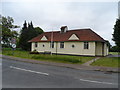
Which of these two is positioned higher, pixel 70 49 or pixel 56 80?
pixel 70 49

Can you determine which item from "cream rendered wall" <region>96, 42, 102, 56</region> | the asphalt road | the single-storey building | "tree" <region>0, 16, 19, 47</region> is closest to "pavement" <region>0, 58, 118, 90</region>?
the asphalt road

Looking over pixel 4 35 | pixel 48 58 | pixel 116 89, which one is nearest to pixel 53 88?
pixel 116 89

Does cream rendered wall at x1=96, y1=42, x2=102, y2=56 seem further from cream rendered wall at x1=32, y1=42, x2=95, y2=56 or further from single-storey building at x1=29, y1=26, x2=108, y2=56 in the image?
cream rendered wall at x1=32, y1=42, x2=95, y2=56

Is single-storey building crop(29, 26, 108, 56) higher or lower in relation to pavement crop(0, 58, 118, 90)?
higher

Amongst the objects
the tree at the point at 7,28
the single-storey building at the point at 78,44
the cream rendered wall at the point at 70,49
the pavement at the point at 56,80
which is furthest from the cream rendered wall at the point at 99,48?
the tree at the point at 7,28

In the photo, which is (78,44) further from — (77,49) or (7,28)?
(7,28)

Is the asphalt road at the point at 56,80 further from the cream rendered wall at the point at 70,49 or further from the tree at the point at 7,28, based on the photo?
the tree at the point at 7,28

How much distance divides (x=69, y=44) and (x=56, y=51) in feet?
13.4

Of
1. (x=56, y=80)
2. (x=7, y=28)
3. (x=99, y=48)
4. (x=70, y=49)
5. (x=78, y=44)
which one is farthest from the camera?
(x=7, y=28)

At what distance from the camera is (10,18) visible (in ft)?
125

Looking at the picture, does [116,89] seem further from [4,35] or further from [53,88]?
[4,35]

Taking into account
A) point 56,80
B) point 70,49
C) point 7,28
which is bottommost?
point 56,80

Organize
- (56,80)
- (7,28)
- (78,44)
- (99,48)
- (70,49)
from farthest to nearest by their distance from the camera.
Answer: (7,28), (70,49), (78,44), (99,48), (56,80)

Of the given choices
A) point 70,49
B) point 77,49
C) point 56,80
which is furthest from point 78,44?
point 56,80
